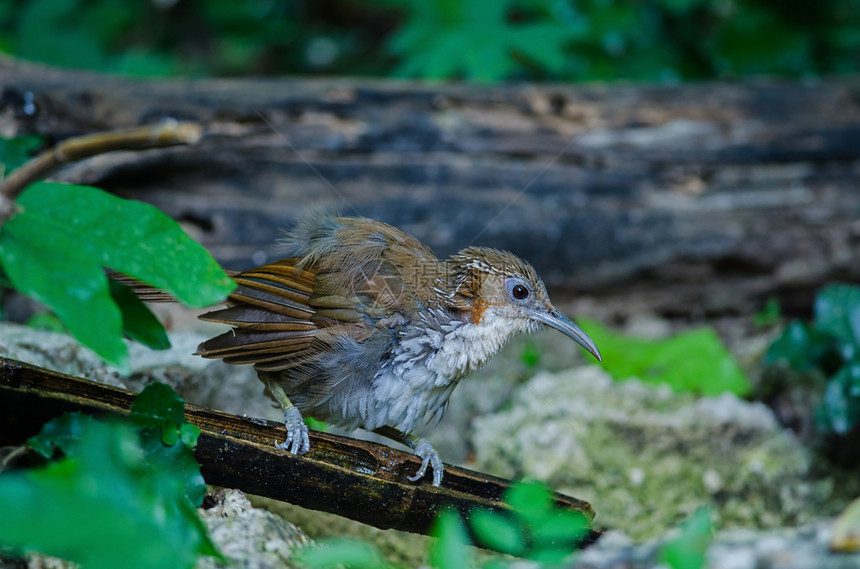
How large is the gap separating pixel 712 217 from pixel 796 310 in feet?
2.98

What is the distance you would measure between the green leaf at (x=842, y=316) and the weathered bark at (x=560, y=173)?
94cm

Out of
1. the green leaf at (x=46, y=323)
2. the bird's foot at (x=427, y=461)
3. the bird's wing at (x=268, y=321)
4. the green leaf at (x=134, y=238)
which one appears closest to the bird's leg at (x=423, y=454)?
the bird's foot at (x=427, y=461)

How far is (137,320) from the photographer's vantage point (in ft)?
7.80

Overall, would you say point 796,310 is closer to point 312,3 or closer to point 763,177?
point 763,177

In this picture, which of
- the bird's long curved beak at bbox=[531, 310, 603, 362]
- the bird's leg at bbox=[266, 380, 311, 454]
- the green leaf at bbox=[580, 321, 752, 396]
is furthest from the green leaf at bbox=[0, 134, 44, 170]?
the green leaf at bbox=[580, 321, 752, 396]

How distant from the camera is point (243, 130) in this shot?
14.9 ft

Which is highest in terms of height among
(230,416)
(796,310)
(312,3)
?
(312,3)

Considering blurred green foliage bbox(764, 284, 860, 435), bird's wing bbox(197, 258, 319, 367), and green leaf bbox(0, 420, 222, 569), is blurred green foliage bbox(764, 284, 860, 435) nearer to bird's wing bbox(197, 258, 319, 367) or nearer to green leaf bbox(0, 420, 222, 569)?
bird's wing bbox(197, 258, 319, 367)

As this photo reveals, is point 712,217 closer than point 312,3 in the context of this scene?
Yes

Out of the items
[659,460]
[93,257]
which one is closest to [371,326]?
[93,257]

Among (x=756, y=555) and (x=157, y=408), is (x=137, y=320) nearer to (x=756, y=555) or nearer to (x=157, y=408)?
(x=157, y=408)

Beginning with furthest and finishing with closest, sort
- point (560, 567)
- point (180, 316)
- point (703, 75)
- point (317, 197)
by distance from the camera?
point (703, 75) → point (317, 197) → point (180, 316) → point (560, 567)

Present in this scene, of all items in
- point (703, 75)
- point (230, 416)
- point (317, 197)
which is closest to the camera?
point (230, 416)

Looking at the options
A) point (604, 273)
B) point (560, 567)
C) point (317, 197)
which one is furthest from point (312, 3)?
point (560, 567)
